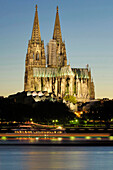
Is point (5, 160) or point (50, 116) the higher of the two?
point (50, 116)

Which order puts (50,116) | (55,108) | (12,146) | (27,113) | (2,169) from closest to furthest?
(2,169)
(12,146)
(27,113)
(50,116)
(55,108)

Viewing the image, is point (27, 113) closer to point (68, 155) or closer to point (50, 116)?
point (50, 116)

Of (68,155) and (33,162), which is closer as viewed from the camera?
(33,162)

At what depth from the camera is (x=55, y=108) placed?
160 m

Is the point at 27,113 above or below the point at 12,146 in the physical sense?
above

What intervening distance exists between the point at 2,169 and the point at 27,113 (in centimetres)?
10736

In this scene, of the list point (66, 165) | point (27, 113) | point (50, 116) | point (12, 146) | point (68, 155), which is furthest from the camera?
point (50, 116)

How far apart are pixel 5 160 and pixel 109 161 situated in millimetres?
6585

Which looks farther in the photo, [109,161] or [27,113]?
[27,113]

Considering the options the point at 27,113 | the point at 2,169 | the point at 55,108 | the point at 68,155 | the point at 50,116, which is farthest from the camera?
the point at 55,108

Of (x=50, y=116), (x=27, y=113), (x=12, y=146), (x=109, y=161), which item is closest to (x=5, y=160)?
(x=109, y=161)

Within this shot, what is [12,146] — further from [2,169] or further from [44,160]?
[2,169]

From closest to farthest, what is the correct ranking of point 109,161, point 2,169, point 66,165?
point 2,169
point 66,165
point 109,161

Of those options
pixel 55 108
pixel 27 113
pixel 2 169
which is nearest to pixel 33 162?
pixel 2 169
